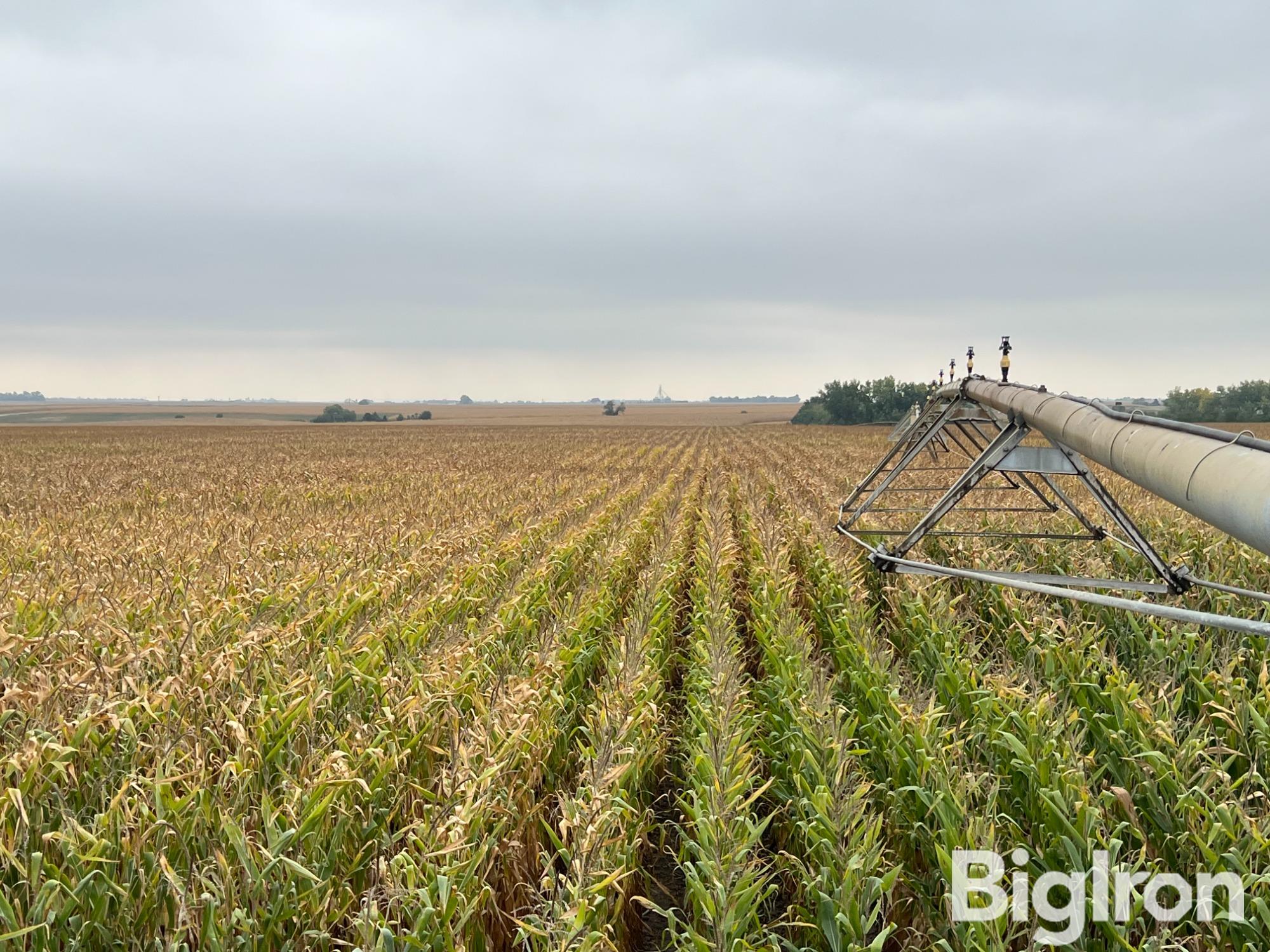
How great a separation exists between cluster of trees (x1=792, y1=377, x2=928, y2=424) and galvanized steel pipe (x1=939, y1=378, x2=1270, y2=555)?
71.3 metres

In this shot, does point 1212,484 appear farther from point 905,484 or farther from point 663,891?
point 905,484

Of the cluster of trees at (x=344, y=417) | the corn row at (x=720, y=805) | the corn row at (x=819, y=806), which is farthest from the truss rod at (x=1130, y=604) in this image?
the cluster of trees at (x=344, y=417)

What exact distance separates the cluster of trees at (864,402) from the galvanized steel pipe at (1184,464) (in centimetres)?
7131

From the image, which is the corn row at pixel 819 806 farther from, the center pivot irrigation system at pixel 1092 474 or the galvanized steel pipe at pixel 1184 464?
the galvanized steel pipe at pixel 1184 464

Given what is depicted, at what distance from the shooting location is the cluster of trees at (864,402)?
74875 millimetres

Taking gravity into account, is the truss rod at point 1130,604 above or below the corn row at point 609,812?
above

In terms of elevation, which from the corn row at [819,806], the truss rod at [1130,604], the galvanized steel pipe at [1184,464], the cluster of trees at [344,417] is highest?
the cluster of trees at [344,417]

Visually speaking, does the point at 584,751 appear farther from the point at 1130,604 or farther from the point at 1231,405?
the point at 1231,405

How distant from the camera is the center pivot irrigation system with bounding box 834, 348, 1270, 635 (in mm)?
3080

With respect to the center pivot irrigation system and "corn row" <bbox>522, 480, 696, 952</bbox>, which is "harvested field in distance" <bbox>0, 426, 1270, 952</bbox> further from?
the center pivot irrigation system

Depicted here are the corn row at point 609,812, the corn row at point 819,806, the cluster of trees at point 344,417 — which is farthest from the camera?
the cluster of trees at point 344,417

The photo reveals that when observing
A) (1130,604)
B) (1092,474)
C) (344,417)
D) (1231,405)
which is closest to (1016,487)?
(1092,474)

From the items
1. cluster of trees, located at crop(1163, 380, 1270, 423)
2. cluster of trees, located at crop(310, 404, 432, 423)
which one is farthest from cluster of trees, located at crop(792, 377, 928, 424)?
cluster of trees, located at crop(310, 404, 432, 423)

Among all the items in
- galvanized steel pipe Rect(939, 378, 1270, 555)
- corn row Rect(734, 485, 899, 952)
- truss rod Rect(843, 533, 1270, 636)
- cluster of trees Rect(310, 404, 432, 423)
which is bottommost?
corn row Rect(734, 485, 899, 952)
